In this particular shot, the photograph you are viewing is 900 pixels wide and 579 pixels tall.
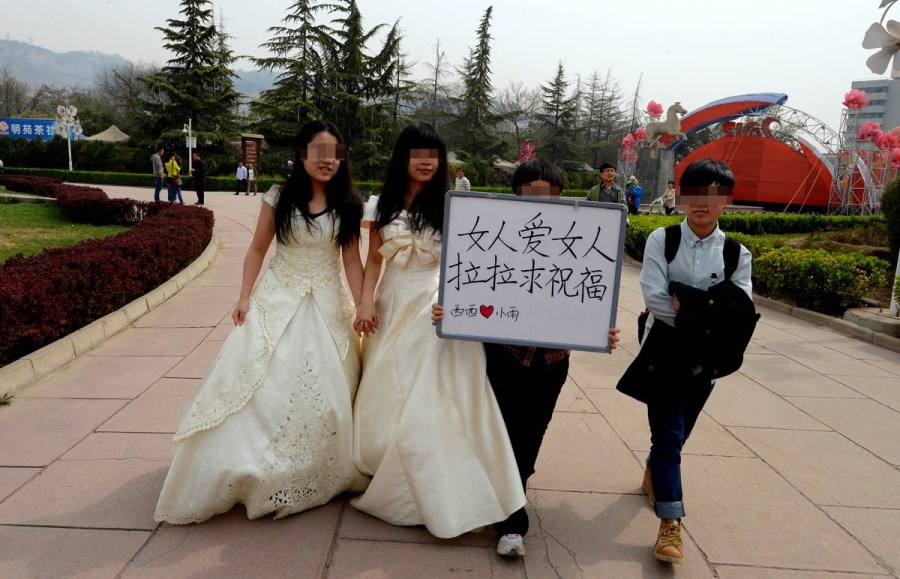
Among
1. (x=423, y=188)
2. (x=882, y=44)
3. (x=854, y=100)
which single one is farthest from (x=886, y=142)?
(x=423, y=188)

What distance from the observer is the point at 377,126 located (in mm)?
33312

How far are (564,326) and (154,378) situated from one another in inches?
124

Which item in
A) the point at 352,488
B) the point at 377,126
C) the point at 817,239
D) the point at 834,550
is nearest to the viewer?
the point at 834,550

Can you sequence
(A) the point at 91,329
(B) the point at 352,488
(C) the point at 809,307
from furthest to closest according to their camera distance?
(C) the point at 809,307, (A) the point at 91,329, (B) the point at 352,488

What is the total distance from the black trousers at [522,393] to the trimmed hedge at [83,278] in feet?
11.1

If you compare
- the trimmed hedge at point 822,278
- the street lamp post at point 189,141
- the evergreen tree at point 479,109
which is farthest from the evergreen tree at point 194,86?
the trimmed hedge at point 822,278

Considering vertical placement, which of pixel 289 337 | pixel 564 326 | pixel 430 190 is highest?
pixel 430 190

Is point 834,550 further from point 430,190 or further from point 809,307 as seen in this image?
point 809,307

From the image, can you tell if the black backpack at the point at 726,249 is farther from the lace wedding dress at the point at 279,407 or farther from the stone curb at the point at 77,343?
the stone curb at the point at 77,343

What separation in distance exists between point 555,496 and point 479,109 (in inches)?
1446

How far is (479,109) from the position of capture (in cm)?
3744

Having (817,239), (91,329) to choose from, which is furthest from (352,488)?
(817,239)

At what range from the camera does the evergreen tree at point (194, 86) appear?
3030 centimetres

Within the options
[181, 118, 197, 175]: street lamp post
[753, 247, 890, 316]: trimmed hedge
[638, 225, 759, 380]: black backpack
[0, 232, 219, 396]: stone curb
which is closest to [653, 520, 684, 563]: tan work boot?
[638, 225, 759, 380]: black backpack
